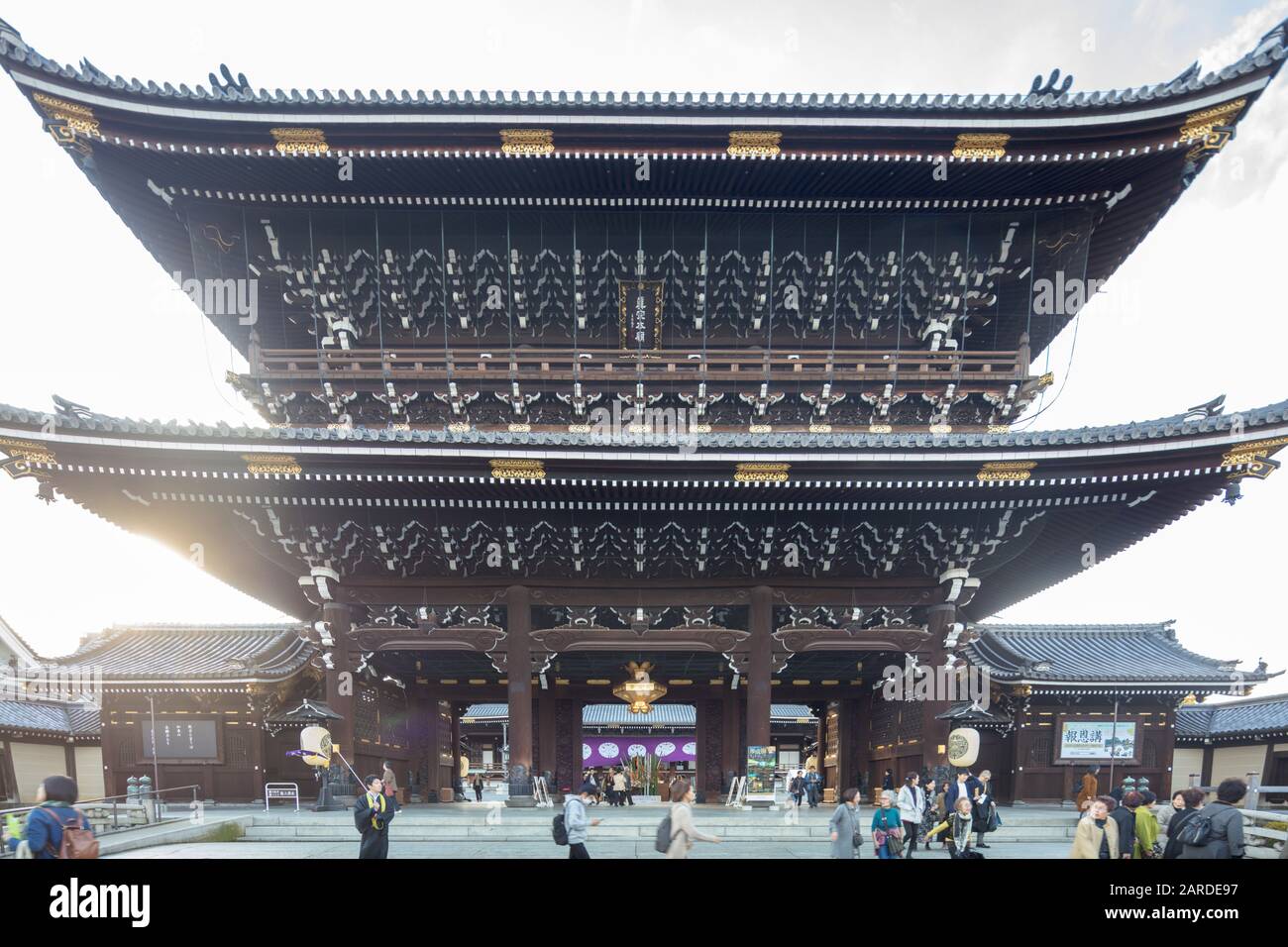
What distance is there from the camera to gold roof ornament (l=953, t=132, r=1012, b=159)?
12.4m

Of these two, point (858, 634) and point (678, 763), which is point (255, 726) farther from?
Result: point (678, 763)

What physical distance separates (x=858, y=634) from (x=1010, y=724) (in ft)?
30.0

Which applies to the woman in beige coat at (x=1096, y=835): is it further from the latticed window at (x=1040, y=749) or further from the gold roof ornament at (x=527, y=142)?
the latticed window at (x=1040, y=749)

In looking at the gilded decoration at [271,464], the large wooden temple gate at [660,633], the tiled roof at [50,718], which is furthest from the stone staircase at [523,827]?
the tiled roof at [50,718]

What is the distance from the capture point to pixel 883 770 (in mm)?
17594

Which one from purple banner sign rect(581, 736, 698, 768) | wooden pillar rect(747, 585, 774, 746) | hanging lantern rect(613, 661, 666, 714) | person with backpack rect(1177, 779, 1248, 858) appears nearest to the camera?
person with backpack rect(1177, 779, 1248, 858)

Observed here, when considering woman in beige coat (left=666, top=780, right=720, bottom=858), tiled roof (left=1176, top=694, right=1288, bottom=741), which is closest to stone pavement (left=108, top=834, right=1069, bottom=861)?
woman in beige coat (left=666, top=780, right=720, bottom=858)

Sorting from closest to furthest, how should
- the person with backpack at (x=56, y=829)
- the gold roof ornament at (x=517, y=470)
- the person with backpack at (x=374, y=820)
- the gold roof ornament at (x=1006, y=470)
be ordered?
the person with backpack at (x=56, y=829) → the person with backpack at (x=374, y=820) → the gold roof ornament at (x=1006, y=470) → the gold roof ornament at (x=517, y=470)

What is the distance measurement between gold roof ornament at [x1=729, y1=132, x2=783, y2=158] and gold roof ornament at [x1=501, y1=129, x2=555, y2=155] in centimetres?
353

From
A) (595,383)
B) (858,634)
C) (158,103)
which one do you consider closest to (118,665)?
(158,103)

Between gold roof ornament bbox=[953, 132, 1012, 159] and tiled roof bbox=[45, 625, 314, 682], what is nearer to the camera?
gold roof ornament bbox=[953, 132, 1012, 159]

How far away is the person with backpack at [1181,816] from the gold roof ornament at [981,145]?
36.8 ft

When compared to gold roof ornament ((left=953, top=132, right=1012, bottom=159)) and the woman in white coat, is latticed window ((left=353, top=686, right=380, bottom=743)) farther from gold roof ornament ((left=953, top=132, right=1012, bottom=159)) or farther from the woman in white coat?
gold roof ornament ((left=953, top=132, right=1012, bottom=159))

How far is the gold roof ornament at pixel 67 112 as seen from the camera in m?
11.8
